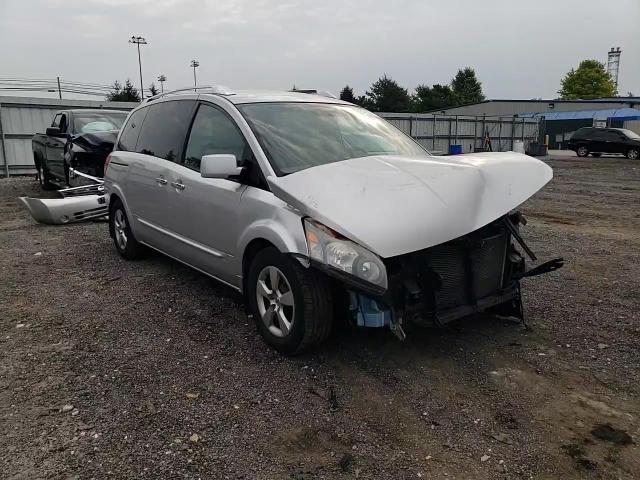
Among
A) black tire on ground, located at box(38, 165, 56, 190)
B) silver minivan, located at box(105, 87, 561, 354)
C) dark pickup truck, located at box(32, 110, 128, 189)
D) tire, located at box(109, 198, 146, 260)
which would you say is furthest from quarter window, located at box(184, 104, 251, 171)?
black tire on ground, located at box(38, 165, 56, 190)

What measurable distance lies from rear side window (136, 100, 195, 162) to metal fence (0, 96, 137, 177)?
14.0m

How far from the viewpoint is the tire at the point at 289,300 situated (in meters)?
3.35

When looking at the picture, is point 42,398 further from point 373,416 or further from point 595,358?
point 595,358

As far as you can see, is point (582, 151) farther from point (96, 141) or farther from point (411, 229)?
point (411, 229)

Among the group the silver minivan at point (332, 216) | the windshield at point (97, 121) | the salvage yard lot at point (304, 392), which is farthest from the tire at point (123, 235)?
the windshield at point (97, 121)

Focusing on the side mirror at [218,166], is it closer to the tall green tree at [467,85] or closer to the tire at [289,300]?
the tire at [289,300]

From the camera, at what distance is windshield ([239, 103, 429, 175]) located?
3.90 metres

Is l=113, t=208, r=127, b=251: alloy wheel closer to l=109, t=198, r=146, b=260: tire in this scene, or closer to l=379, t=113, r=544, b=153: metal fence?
l=109, t=198, r=146, b=260: tire

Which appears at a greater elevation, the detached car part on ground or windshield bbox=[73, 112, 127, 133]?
windshield bbox=[73, 112, 127, 133]

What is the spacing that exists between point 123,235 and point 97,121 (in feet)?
17.7

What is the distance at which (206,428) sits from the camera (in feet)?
9.43

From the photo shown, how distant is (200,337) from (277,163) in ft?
4.84

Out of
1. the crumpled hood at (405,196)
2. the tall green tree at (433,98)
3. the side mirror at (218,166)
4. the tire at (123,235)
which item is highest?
the tall green tree at (433,98)

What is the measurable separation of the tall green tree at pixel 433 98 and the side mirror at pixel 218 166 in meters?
79.4
